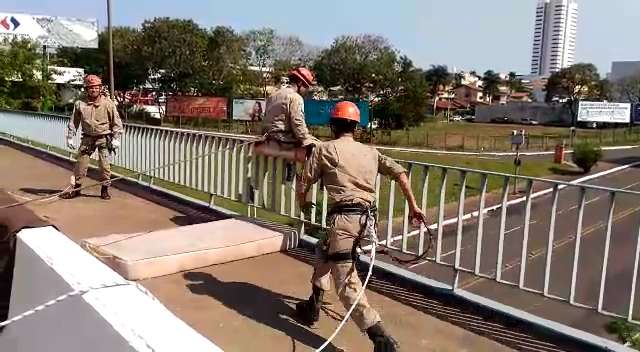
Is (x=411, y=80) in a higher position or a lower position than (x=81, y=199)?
higher

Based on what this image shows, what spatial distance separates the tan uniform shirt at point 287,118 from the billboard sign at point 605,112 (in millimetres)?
77757

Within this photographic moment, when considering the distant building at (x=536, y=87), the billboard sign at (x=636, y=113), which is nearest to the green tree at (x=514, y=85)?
the distant building at (x=536, y=87)

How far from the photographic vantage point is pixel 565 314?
18141mm

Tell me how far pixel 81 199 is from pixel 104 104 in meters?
1.36

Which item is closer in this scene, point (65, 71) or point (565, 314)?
point (565, 314)

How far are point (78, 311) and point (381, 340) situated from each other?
169 cm

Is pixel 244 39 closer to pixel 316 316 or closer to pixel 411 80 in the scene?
pixel 411 80

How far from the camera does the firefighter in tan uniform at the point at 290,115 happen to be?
18.3 ft

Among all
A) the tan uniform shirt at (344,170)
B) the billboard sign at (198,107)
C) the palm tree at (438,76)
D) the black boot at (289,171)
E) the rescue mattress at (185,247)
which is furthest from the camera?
the palm tree at (438,76)

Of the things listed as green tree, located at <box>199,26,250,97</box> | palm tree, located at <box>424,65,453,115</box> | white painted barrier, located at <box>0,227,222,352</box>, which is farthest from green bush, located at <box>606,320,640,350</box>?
palm tree, located at <box>424,65,453,115</box>

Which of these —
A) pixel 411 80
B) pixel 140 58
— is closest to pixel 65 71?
pixel 140 58

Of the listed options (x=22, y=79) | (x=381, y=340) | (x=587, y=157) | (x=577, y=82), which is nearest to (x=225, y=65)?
(x=22, y=79)

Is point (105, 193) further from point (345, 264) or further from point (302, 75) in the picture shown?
point (345, 264)

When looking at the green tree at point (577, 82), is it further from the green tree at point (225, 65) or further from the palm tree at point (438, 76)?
the green tree at point (225, 65)
